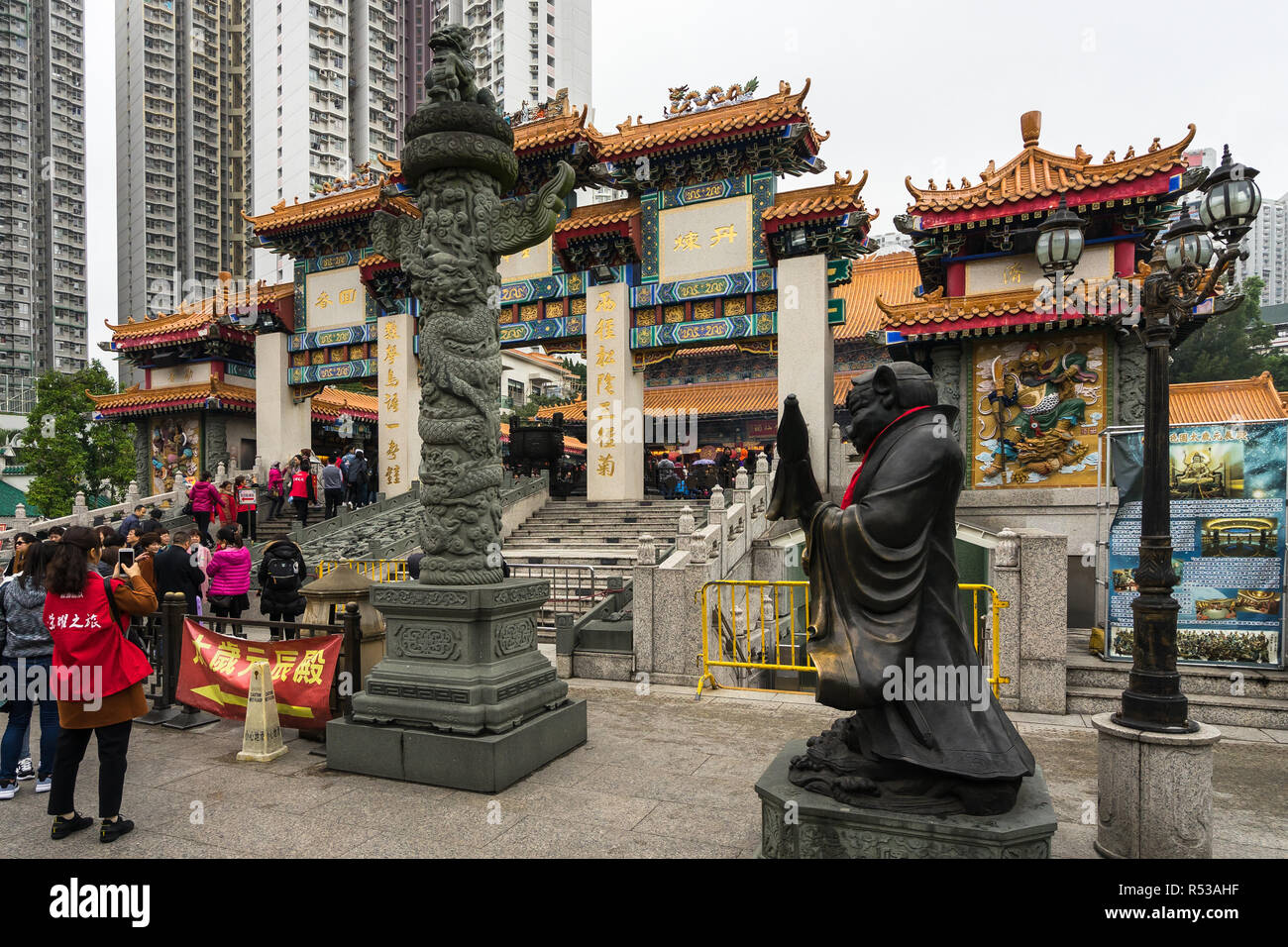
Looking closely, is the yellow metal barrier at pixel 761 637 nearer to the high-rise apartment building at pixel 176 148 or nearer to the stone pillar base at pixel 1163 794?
the stone pillar base at pixel 1163 794

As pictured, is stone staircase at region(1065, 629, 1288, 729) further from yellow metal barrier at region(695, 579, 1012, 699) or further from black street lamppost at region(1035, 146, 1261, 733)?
black street lamppost at region(1035, 146, 1261, 733)

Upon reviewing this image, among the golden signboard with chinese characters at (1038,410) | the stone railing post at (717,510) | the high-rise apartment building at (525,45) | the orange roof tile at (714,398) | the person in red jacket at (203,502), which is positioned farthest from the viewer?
the high-rise apartment building at (525,45)

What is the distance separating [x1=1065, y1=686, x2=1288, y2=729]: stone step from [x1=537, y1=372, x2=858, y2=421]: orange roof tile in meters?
19.4

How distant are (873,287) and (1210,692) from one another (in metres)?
23.5

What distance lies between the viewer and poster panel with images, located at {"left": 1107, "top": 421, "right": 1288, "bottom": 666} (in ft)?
25.0

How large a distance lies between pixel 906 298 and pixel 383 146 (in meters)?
57.3

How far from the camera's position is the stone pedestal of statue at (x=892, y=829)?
130 inches

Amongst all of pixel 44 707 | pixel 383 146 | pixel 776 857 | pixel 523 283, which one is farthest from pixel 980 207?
pixel 383 146

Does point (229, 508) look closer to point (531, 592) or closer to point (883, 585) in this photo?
point (531, 592)

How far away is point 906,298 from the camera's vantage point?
1079 inches

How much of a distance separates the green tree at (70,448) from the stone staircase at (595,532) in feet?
83.4

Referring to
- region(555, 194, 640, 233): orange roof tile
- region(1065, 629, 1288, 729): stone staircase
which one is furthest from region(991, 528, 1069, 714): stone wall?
region(555, 194, 640, 233): orange roof tile

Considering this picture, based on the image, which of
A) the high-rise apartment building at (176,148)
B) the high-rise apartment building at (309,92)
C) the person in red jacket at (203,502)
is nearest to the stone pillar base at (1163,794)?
the person in red jacket at (203,502)

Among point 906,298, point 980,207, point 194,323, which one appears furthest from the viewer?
point 906,298
